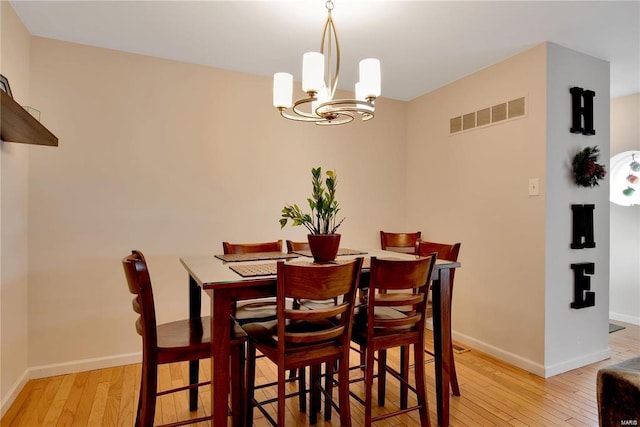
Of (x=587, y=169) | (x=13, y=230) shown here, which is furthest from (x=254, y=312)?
(x=587, y=169)

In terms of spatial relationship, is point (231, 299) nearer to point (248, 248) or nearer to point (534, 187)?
point (248, 248)

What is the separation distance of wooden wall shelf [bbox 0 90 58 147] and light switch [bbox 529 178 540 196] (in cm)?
306

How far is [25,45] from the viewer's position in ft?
7.86

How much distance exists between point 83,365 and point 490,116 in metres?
3.68

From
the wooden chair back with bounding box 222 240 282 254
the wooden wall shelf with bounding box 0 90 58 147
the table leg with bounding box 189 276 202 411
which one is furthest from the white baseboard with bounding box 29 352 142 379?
the wooden wall shelf with bounding box 0 90 58 147

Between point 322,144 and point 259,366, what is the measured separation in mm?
2042

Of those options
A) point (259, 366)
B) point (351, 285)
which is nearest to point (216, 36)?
point (351, 285)

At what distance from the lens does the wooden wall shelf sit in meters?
1.54

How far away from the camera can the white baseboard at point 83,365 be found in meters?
2.49

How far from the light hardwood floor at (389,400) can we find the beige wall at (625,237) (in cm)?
152

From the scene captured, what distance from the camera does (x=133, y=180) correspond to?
278 cm

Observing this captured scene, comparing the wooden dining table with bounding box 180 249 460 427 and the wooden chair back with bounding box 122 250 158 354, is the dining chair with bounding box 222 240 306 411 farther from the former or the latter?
the wooden chair back with bounding box 122 250 158 354

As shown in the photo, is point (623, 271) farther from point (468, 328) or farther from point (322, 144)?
point (322, 144)

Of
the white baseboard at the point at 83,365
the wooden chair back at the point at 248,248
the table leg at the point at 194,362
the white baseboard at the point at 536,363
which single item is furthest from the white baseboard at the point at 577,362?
the white baseboard at the point at 83,365
